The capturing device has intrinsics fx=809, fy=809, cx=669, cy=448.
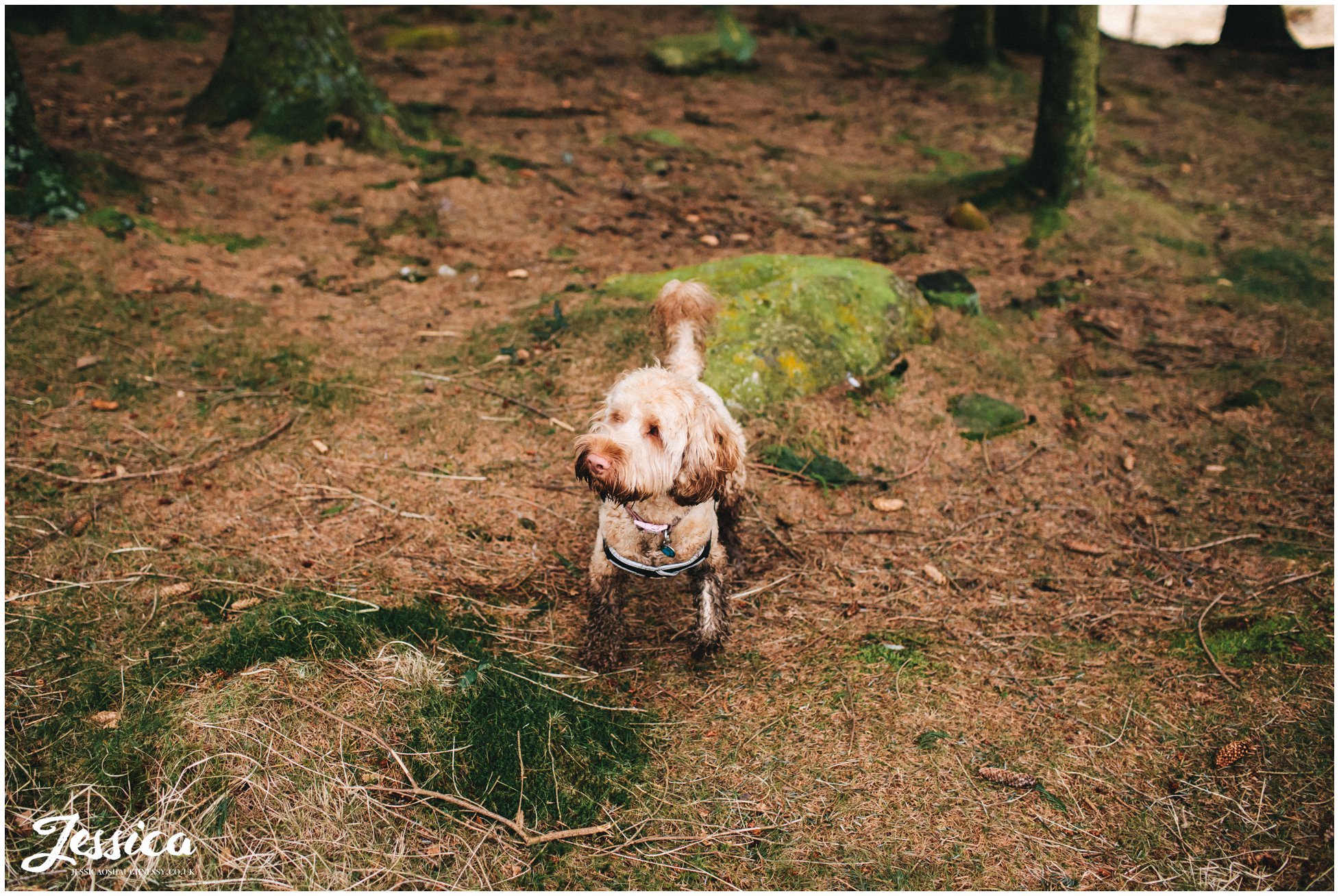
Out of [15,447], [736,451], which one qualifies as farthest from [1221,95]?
[15,447]

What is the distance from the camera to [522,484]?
16.7 ft

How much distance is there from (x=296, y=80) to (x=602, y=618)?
7778 mm

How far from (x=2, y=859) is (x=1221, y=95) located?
17.6 meters

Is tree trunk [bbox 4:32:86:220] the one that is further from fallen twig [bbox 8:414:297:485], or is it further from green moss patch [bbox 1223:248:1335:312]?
green moss patch [bbox 1223:248:1335:312]

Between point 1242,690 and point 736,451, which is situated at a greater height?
point 736,451

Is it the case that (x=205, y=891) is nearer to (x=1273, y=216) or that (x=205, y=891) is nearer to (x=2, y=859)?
(x=2, y=859)

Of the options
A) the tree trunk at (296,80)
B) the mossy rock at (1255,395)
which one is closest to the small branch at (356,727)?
the mossy rock at (1255,395)

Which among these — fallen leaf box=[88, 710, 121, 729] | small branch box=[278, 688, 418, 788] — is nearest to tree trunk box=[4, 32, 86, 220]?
fallen leaf box=[88, 710, 121, 729]

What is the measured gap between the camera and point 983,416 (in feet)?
19.4

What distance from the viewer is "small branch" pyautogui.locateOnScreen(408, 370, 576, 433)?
5.55 m

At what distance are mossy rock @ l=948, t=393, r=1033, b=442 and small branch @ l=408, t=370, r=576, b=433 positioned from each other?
281cm

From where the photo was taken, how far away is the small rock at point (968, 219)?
28.3 feet

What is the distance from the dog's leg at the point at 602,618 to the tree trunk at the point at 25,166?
19.1 ft

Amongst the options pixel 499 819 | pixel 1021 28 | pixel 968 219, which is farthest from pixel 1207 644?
pixel 1021 28
